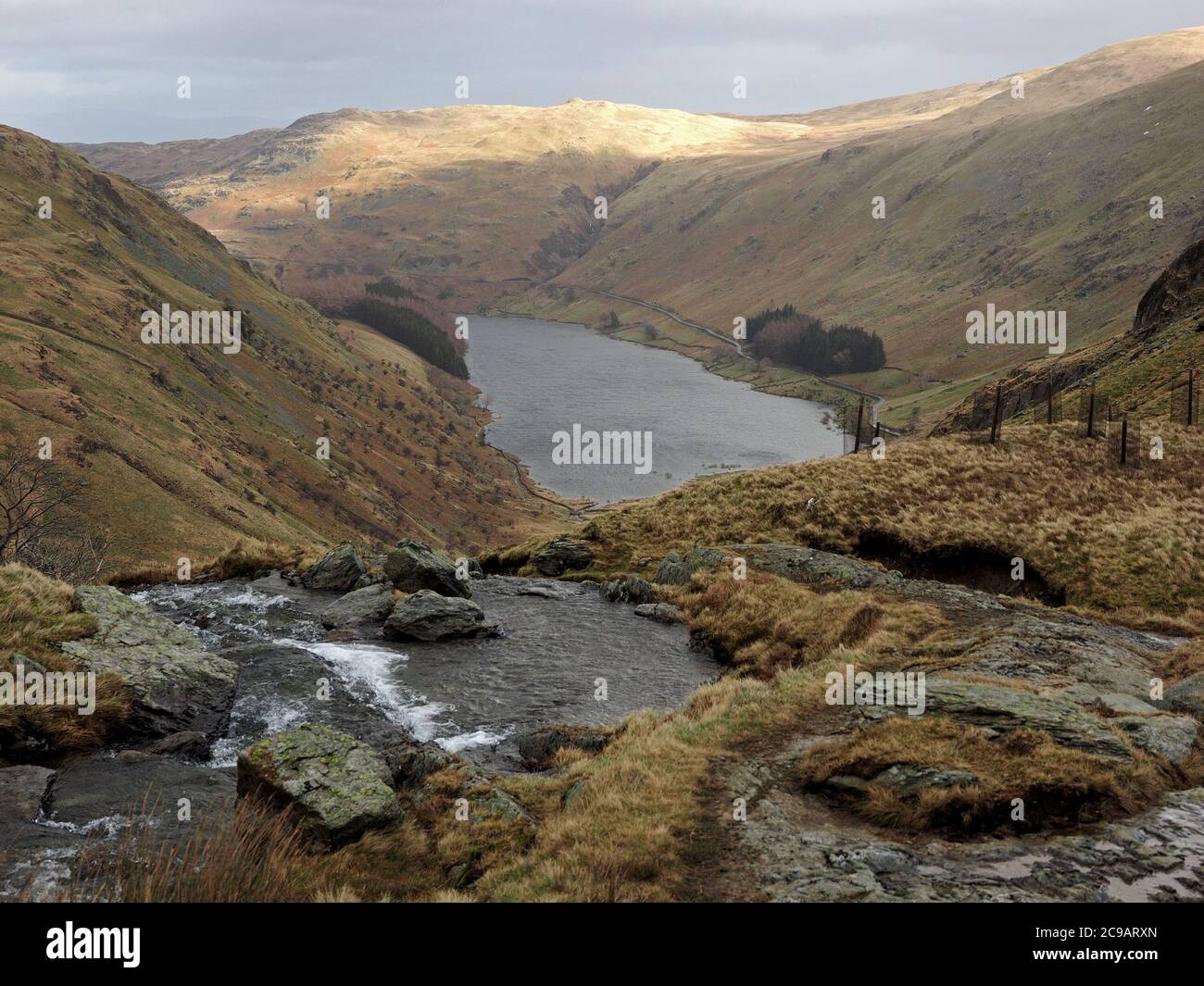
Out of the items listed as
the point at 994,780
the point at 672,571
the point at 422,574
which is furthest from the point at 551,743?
the point at 672,571

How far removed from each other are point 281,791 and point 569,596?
75.8 ft

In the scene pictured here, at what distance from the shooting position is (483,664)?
27359 millimetres

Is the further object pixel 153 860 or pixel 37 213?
pixel 37 213

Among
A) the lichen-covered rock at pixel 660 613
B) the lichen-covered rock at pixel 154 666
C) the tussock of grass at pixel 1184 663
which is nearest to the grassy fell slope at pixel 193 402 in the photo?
the lichen-covered rock at pixel 154 666

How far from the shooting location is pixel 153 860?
456 inches

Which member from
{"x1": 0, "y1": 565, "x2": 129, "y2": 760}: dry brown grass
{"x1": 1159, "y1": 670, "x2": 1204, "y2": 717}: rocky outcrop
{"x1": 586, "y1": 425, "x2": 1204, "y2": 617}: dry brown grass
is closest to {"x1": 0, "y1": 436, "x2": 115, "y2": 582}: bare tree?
{"x1": 0, "y1": 565, "x2": 129, "y2": 760}: dry brown grass

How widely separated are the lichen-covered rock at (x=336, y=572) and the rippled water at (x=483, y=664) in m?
0.63

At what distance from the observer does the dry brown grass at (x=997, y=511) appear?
35031 millimetres

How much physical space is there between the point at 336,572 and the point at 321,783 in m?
21.5

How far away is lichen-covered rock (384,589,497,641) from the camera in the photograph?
95.3 feet

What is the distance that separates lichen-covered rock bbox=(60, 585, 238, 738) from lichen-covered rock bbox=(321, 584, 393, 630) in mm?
7993

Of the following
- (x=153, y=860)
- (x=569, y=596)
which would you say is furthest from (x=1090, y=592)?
(x=153, y=860)

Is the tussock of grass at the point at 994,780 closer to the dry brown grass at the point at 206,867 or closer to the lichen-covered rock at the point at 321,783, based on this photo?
the lichen-covered rock at the point at 321,783
